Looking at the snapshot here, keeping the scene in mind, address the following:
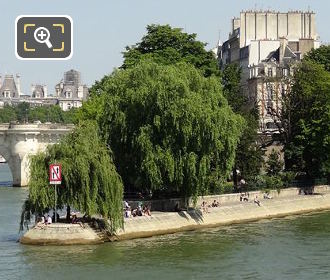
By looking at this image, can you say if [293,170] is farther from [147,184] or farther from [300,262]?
[300,262]

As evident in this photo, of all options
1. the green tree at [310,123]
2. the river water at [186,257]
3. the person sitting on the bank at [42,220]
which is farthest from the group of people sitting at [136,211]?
the green tree at [310,123]

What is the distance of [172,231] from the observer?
3841 cm

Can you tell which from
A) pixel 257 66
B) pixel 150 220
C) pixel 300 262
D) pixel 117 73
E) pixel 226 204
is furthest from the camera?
pixel 257 66

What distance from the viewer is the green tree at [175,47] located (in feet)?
184

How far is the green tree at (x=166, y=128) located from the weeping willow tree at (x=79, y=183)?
15.7 ft

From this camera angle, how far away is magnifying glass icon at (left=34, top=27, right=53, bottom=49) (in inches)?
334

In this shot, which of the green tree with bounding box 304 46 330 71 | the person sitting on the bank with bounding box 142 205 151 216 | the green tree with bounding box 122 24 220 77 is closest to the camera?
the person sitting on the bank with bounding box 142 205 151 216

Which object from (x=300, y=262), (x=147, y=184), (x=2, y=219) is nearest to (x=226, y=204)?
(x=147, y=184)

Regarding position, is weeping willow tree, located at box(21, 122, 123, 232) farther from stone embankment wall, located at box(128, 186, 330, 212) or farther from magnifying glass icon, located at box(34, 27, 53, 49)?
magnifying glass icon, located at box(34, 27, 53, 49)

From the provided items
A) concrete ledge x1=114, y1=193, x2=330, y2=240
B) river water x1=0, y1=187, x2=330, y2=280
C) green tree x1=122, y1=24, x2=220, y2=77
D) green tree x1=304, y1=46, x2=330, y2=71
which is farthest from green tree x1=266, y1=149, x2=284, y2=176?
green tree x1=304, y1=46, x2=330, y2=71

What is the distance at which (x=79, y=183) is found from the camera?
32.9 metres

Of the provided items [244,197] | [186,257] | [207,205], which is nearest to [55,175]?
[186,257]

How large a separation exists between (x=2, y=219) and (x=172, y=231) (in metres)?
11.2

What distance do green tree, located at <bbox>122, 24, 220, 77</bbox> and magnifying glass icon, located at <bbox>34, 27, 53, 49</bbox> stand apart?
46.7 m
